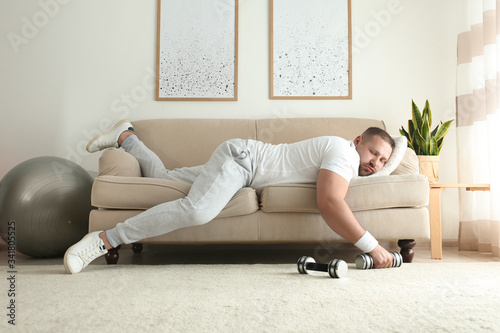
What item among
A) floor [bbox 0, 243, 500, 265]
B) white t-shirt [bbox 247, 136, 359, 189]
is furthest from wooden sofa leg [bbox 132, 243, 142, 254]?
white t-shirt [bbox 247, 136, 359, 189]

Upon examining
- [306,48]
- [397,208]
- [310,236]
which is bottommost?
[310,236]

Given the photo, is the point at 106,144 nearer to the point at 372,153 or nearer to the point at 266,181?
the point at 266,181

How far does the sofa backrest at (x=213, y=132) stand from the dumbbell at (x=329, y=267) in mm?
1344

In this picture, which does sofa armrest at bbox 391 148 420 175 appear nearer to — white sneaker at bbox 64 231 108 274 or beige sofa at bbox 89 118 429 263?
beige sofa at bbox 89 118 429 263

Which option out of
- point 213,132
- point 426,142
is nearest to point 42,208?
point 213,132

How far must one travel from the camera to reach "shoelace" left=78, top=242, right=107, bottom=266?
186cm

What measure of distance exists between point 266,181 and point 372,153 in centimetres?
54

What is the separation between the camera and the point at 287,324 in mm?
1057

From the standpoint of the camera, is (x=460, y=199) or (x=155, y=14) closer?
(x=460, y=199)

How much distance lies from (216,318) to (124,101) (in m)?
2.59

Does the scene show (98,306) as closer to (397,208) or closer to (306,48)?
(397,208)

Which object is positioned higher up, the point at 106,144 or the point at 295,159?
the point at 106,144

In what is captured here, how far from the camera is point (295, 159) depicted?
225 centimetres

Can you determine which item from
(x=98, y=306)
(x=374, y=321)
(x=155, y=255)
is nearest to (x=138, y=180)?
(x=155, y=255)
